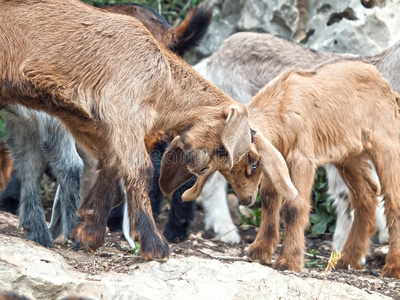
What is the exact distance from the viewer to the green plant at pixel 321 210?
768cm

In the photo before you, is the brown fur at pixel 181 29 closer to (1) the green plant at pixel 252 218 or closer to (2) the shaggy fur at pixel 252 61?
(2) the shaggy fur at pixel 252 61

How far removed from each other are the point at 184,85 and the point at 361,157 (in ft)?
6.62

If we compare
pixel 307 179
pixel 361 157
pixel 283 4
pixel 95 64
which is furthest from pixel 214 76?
pixel 95 64

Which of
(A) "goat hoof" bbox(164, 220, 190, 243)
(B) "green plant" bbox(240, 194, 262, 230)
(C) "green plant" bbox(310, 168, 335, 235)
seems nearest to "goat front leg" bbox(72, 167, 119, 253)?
(A) "goat hoof" bbox(164, 220, 190, 243)

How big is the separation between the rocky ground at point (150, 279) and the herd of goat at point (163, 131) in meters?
0.20

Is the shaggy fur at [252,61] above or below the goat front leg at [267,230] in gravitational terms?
above

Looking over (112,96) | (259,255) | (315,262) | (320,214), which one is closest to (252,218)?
(320,214)

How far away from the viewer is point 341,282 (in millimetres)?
4527

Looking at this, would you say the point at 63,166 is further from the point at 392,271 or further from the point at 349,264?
the point at 392,271

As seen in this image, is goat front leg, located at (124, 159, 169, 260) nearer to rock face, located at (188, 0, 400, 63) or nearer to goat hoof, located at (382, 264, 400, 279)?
goat hoof, located at (382, 264, 400, 279)

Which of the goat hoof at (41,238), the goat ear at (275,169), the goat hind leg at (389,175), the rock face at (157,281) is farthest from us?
the goat hind leg at (389,175)

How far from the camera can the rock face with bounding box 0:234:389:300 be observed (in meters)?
3.73

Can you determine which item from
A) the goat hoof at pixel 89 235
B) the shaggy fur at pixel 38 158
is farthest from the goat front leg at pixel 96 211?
the shaggy fur at pixel 38 158

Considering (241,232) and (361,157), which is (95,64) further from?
(241,232)
